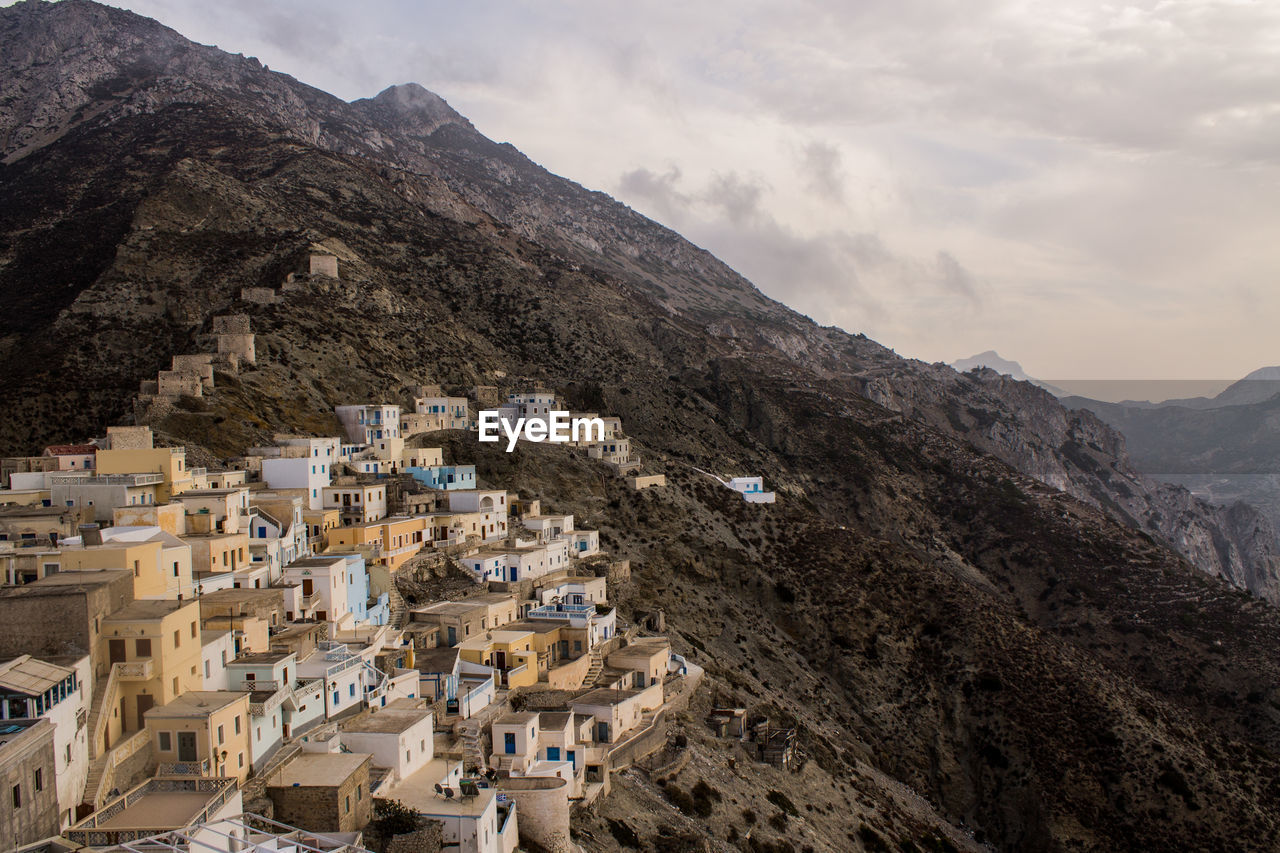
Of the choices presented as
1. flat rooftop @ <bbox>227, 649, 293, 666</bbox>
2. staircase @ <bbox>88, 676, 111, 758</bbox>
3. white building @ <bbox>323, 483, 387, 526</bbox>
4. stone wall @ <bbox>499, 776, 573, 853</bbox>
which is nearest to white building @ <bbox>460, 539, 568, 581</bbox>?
white building @ <bbox>323, 483, 387, 526</bbox>

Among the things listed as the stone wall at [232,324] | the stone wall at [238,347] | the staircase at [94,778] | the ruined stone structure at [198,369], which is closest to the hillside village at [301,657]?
the staircase at [94,778]

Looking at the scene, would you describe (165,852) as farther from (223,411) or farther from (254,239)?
(254,239)

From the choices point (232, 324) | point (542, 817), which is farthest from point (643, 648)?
point (232, 324)

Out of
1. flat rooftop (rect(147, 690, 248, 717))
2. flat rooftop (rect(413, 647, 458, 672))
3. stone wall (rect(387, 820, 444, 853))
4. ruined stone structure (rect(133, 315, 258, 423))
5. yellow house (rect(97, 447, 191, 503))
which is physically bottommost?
stone wall (rect(387, 820, 444, 853))

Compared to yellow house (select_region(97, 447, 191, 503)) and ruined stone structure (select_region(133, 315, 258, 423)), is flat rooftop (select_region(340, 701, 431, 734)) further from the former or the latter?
ruined stone structure (select_region(133, 315, 258, 423))

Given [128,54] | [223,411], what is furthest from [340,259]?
[128,54]

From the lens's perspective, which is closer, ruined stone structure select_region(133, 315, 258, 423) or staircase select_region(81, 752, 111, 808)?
staircase select_region(81, 752, 111, 808)

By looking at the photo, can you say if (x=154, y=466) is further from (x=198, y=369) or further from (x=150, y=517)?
(x=198, y=369)
